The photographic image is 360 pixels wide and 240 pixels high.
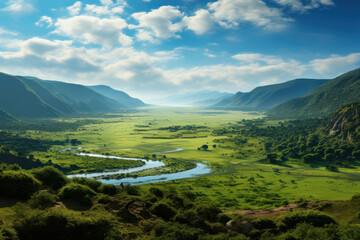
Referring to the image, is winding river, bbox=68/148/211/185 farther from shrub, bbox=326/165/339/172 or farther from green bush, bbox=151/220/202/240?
green bush, bbox=151/220/202/240

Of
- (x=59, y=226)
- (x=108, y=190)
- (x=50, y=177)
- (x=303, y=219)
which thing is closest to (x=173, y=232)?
(x=59, y=226)

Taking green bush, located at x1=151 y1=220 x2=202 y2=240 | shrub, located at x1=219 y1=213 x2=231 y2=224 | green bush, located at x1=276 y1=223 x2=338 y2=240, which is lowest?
shrub, located at x1=219 y1=213 x2=231 y2=224

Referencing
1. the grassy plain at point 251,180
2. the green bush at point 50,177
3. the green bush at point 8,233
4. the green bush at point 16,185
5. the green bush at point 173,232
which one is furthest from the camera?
the grassy plain at point 251,180

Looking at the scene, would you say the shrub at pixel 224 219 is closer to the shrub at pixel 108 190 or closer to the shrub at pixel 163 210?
the shrub at pixel 163 210

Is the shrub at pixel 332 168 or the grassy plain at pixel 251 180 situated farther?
the shrub at pixel 332 168

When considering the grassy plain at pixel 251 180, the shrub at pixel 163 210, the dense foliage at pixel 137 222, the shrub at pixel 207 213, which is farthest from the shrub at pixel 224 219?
the grassy plain at pixel 251 180

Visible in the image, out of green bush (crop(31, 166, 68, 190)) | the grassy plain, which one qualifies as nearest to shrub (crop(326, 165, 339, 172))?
the grassy plain
